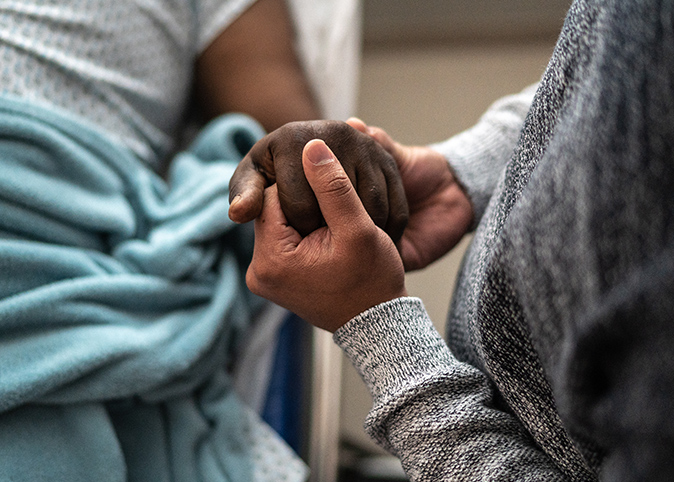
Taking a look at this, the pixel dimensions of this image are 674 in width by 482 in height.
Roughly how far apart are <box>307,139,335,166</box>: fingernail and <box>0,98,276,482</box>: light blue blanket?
0.84 ft

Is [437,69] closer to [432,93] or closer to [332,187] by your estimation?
[432,93]

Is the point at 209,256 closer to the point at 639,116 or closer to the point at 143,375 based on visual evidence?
the point at 143,375

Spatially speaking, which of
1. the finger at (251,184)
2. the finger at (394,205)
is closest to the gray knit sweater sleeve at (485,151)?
the finger at (394,205)

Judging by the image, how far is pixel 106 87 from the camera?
2.16ft

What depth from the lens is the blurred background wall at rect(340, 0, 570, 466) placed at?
1009mm

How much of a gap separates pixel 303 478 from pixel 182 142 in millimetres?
586

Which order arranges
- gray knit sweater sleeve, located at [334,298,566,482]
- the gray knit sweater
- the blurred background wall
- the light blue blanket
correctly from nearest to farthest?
the gray knit sweater → gray knit sweater sleeve, located at [334,298,566,482] → the light blue blanket → the blurred background wall

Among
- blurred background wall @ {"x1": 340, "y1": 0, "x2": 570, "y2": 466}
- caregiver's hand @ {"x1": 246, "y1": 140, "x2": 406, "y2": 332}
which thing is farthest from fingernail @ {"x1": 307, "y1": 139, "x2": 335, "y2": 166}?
blurred background wall @ {"x1": 340, "y1": 0, "x2": 570, "y2": 466}

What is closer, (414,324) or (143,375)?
(414,324)

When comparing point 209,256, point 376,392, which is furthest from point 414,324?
point 209,256

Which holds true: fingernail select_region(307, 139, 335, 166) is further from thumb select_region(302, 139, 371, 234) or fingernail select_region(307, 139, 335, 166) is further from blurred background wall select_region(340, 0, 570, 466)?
blurred background wall select_region(340, 0, 570, 466)

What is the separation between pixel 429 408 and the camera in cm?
36

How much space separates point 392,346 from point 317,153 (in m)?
0.16

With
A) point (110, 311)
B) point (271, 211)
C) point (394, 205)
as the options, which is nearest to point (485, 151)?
point (394, 205)
